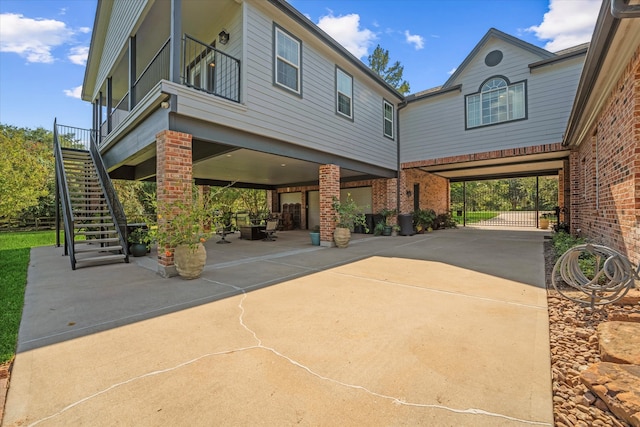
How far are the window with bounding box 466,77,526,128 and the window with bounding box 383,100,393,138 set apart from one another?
293 centimetres

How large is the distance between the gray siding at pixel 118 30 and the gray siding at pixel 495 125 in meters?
10.0

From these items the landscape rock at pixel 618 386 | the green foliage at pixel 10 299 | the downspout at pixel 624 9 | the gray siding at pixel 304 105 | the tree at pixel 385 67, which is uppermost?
the tree at pixel 385 67

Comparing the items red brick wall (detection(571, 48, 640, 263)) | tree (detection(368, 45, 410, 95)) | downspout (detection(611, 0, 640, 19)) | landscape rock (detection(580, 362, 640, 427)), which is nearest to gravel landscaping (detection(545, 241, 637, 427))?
landscape rock (detection(580, 362, 640, 427))

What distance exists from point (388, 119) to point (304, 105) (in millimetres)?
5480

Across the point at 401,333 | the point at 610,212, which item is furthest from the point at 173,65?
the point at 610,212

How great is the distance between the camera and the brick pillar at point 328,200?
353 inches

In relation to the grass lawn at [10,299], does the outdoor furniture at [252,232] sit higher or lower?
higher

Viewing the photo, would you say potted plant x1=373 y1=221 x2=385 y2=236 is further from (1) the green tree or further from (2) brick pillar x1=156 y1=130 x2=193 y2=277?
(1) the green tree

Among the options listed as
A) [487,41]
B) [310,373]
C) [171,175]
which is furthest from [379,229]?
[310,373]

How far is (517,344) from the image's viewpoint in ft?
8.56

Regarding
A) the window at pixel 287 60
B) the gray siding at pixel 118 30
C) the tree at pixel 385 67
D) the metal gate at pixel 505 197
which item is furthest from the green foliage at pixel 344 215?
the metal gate at pixel 505 197

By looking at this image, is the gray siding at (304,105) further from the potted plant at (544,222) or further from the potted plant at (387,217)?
the potted plant at (544,222)

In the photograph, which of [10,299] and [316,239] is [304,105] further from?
[10,299]

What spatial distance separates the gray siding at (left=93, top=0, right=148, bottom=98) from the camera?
6988 mm
